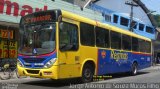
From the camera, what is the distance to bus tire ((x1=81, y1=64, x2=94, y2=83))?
16.4 metres

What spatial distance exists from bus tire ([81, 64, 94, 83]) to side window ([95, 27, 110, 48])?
55.1 inches

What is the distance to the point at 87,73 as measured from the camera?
16.7 meters

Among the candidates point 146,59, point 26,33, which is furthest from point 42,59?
point 146,59

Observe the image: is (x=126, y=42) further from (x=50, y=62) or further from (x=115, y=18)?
(x=115, y=18)

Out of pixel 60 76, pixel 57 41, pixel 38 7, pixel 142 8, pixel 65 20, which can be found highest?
pixel 142 8

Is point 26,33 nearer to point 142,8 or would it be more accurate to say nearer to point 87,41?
point 87,41

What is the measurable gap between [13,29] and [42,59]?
1426 centimetres

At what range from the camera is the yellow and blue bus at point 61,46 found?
14500 mm

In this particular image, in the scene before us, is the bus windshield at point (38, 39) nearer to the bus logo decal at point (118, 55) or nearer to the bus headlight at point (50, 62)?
the bus headlight at point (50, 62)

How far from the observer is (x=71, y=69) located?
1535 cm

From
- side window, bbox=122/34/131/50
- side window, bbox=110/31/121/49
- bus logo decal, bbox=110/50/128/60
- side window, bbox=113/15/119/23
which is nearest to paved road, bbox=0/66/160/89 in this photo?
bus logo decal, bbox=110/50/128/60

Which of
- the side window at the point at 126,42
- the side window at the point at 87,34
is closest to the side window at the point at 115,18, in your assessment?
the side window at the point at 126,42

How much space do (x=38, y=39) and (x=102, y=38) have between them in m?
4.50

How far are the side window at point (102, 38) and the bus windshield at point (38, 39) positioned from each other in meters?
3.63
